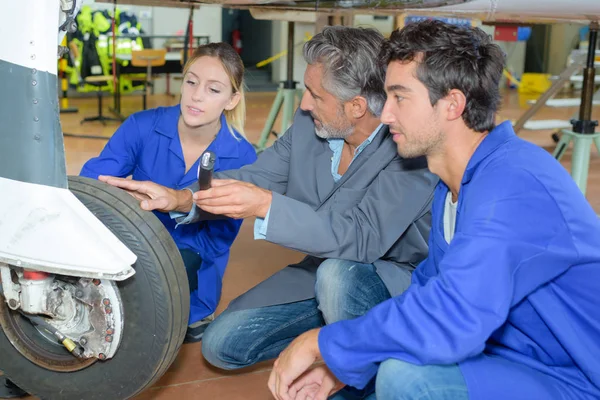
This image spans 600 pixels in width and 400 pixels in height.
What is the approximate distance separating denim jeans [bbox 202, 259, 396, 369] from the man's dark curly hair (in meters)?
0.52

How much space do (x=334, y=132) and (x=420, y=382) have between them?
2.68 feet

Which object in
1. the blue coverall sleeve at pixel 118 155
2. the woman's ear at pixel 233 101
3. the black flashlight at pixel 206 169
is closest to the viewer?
the black flashlight at pixel 206 169

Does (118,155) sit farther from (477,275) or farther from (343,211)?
(477,275)

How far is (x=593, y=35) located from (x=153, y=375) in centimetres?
291

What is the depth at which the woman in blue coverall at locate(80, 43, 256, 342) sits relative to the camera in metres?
2.18

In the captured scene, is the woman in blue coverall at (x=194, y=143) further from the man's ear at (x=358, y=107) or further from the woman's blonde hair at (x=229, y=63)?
the man's ear at (x=358, y=107)

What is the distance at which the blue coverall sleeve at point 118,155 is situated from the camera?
84.7 inches

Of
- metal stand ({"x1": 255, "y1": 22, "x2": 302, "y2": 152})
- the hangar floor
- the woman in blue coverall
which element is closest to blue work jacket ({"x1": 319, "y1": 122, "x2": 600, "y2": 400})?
the hangar floor

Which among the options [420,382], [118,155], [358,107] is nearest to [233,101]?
[118,155]

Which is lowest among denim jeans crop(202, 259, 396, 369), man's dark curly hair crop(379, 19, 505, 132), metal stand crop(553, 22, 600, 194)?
denim jeans crop(202, 259, 396, 369)

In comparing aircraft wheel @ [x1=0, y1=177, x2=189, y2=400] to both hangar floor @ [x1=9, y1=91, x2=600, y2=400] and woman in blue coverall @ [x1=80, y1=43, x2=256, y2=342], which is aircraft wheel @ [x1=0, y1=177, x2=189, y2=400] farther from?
woman in blue coverall @ [x1=80, y1=43, x2=256, y2=342]

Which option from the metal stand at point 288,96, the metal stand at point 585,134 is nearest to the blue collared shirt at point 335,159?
the metal stand at point 585,134

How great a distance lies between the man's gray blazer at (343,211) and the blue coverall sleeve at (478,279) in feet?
1.52

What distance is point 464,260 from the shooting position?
1248 mm
